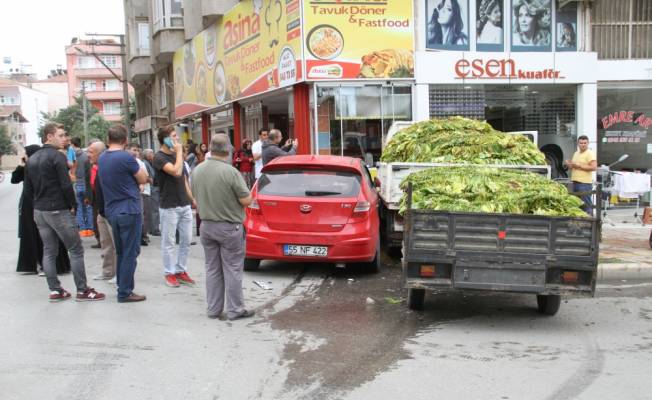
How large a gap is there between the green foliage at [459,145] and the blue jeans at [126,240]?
4465 mm

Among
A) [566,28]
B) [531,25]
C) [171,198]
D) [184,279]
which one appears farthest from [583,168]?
[171,198]

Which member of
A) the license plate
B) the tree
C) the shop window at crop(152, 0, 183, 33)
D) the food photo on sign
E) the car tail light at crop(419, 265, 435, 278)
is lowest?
the license plate

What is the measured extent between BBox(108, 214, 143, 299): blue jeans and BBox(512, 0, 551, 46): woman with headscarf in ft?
38.7

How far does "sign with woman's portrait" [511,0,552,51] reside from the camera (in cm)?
1553

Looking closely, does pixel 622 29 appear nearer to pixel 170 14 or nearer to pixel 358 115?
pixel 358 115

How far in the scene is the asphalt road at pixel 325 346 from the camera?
450 cm

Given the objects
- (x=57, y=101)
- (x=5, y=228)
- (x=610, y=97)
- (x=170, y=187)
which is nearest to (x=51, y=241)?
(x=170, y=187)

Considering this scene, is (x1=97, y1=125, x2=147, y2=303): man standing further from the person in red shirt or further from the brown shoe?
the person in red shirt

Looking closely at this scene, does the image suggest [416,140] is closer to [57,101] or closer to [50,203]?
[50,203]

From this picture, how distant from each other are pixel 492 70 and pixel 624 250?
6541 mm

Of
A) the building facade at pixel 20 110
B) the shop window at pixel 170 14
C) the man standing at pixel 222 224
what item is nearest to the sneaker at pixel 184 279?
the man standing at pixel 222 224

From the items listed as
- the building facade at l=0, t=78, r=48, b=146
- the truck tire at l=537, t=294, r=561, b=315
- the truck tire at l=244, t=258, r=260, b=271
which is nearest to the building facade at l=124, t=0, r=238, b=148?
the truck tire at l=244, t=258, r=260, b=271

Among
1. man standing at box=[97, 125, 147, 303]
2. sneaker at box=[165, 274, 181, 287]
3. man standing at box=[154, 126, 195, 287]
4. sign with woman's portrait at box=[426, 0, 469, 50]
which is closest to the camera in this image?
man standing at box=[97, 125, 147, 303]

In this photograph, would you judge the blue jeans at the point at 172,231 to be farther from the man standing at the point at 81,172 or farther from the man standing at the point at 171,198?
the man standing at the point at 81,172
